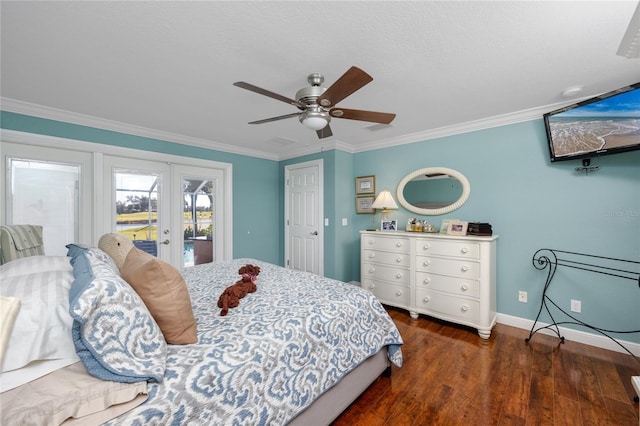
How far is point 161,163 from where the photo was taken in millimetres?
3518

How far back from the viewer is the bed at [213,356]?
34.5 inches

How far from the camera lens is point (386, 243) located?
135 inches

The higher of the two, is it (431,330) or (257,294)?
(257,294)

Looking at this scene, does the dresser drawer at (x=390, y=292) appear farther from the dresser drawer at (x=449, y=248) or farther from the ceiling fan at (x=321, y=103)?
the ceiling fan at (x=321, y=103)

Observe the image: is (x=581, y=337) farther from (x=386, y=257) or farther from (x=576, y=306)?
(x=386, y=257)

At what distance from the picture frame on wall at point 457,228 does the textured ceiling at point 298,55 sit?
1.22 metres

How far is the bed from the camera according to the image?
34.5 inches

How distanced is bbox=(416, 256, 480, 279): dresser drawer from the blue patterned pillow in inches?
108

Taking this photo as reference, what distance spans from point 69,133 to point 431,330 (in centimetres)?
441

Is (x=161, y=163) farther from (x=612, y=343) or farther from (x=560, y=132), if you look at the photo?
(x=612, y=343)

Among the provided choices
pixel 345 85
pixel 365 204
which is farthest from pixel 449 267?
pixel 345 85

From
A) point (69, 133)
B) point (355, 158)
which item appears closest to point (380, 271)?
point (355, 158)

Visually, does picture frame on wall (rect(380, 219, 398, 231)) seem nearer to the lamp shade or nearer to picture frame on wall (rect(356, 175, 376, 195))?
the lamp shade

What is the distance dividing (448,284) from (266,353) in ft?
7.78
